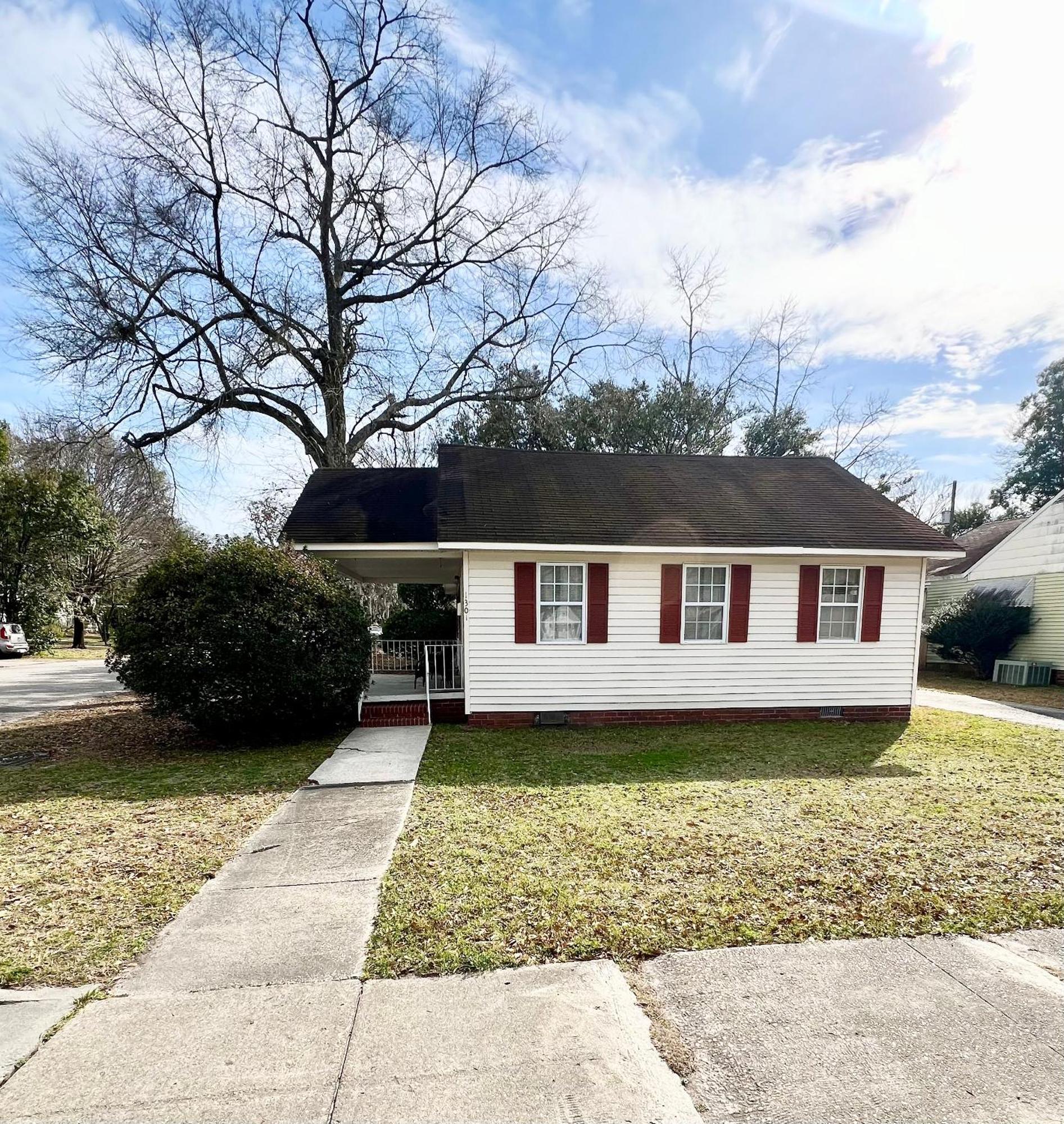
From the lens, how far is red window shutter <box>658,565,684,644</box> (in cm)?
902

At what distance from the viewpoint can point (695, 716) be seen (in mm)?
9297

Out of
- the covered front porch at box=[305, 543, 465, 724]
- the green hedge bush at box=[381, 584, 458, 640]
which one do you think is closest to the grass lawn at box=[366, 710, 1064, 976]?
the covered front porch at box=[305, 543, 465, 724]

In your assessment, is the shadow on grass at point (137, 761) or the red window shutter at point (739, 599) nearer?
the shadow on grass at point (137, 761)

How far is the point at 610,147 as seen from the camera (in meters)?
11.5

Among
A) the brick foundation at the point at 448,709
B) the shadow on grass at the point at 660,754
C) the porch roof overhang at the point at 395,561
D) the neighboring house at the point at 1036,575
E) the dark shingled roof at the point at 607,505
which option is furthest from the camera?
the neighboring house at the point at 1036,575

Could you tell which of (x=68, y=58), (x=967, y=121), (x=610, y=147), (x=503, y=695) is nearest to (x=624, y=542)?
(x=503, y=695)

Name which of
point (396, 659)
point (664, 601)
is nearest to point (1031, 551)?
point (664, 601)

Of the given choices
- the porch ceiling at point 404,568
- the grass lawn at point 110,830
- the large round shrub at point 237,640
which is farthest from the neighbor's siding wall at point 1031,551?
the grass lawn at point 110,830

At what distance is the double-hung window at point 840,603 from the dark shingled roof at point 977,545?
11334 millimetres

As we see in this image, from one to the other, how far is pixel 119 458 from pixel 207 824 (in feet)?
58.8

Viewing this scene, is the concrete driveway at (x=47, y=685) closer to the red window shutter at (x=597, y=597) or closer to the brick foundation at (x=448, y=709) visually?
the brick foundation at (x=448, y=709)

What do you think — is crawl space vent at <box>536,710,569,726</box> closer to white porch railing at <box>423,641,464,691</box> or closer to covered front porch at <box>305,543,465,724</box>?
covered front porch at <box>305,543,465,724</box>

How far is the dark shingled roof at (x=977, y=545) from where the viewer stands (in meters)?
18.9

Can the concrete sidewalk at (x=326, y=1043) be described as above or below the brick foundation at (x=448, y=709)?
above
